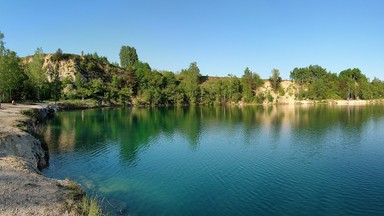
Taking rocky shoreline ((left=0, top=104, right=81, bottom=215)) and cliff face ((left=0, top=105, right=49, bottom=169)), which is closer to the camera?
rocky shoreline ((left=0, top=104, right=81, bottom=215))

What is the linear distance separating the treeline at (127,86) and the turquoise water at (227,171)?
54.0m

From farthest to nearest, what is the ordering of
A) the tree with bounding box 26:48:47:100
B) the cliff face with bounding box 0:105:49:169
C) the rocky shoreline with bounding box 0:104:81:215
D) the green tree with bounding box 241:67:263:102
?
the green tree with bounding box 241:67:263:102
the tree with bounding box 26:48:47:100
the cliff face with bounding box 0:105:49:169
the rocky shoreline with bounding box 0:104:81:215

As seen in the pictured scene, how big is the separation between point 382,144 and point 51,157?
49656 mm

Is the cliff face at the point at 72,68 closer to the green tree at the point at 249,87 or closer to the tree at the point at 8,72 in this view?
the tree at the point at 8,72

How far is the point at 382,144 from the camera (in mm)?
45000

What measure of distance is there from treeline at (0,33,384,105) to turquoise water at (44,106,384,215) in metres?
54.0

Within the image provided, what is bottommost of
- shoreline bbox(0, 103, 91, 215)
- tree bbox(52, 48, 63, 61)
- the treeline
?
shoreline bbox(0, 103, 91, 215)

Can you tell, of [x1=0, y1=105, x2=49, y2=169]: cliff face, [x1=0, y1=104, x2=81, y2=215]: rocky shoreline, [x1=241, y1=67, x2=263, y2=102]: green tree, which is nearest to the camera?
[x1=0, y1=104, x2=81, y2=215]: rocky shoreline

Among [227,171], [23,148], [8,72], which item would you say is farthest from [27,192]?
[8,72]

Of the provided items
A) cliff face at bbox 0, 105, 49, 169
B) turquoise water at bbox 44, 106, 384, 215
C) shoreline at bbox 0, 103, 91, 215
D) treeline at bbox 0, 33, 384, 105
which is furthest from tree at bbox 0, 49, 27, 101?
shoreline at bbox 0, 103, 91, 215

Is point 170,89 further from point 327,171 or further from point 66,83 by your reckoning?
point 327,171

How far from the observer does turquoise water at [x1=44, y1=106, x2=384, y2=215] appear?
2156cm

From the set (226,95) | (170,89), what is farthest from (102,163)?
(226,95)

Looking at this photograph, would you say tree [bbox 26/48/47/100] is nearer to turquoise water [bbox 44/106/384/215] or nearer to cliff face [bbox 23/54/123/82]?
cliff face [bbox 23/54/123/82]
